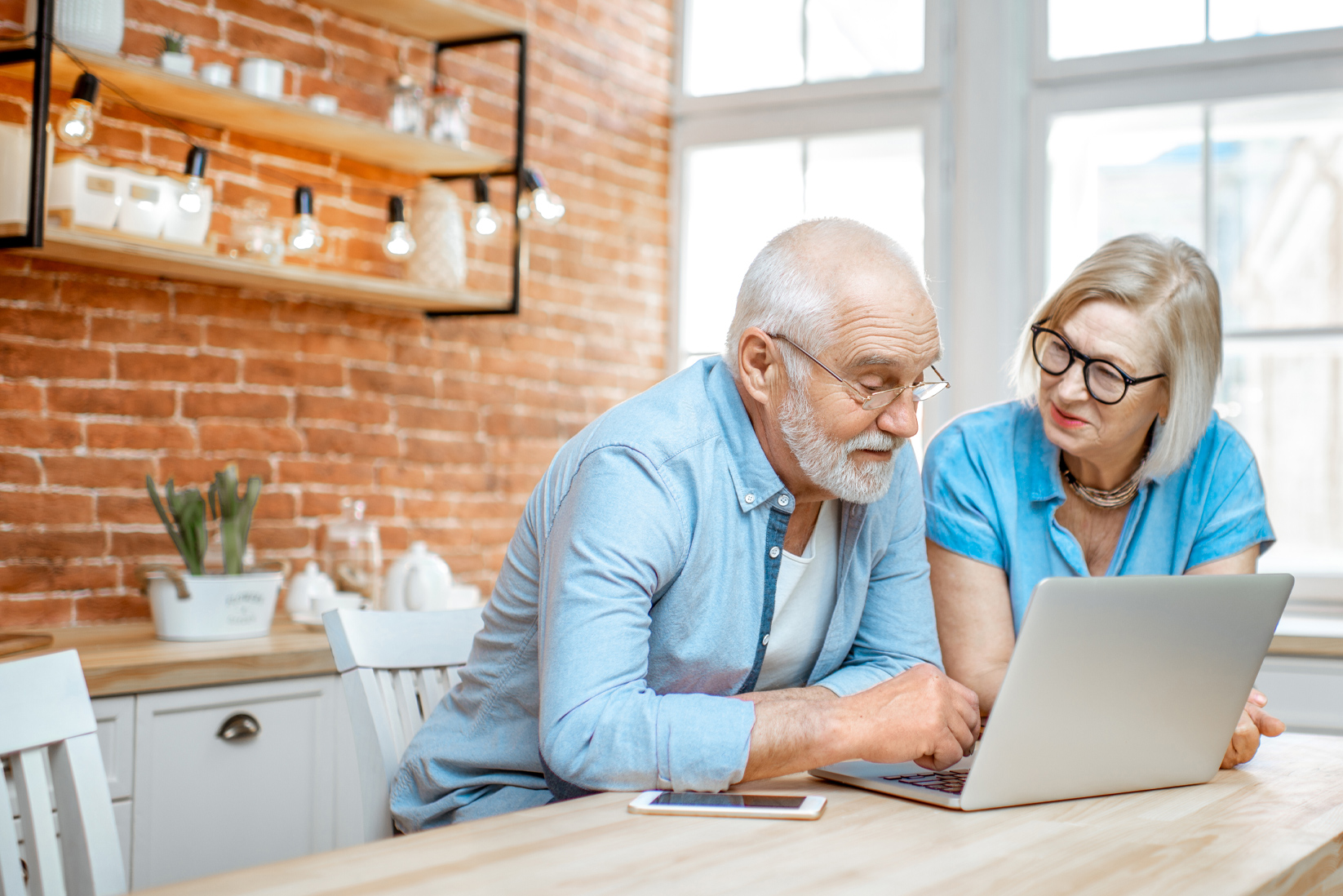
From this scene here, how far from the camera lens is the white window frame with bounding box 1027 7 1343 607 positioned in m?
3.29

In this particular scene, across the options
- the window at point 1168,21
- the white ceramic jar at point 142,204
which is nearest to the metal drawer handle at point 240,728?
the white ceramic jar at point 142,204

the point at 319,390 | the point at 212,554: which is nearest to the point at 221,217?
the point at 319,390

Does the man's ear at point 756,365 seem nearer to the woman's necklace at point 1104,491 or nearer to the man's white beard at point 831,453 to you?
the man's white beard at point 831,453

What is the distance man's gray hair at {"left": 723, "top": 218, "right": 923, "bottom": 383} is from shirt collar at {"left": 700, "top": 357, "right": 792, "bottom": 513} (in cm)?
8

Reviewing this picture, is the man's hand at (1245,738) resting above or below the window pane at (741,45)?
below

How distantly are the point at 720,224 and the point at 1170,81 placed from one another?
4.77 feet

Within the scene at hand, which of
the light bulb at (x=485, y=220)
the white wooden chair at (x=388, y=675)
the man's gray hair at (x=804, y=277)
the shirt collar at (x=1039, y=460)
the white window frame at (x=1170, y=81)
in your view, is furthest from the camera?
the white window frame at (x=1170, y=81)

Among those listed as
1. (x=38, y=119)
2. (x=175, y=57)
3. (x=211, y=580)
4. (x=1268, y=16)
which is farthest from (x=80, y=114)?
(x=1268, y=16)

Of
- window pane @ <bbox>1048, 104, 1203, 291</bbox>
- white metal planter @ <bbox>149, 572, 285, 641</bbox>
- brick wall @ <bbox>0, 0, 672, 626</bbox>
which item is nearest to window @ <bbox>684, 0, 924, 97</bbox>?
brick wall @ <bbox>0, 0, 672, 626</bbox>

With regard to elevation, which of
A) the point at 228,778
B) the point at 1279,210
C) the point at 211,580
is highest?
the point at 1279,210

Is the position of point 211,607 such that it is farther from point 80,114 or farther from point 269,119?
point 269,119

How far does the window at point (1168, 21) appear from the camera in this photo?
11.0ft

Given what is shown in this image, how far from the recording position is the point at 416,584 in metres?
2.78

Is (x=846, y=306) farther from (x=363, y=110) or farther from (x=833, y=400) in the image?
(x=363, y=110)
